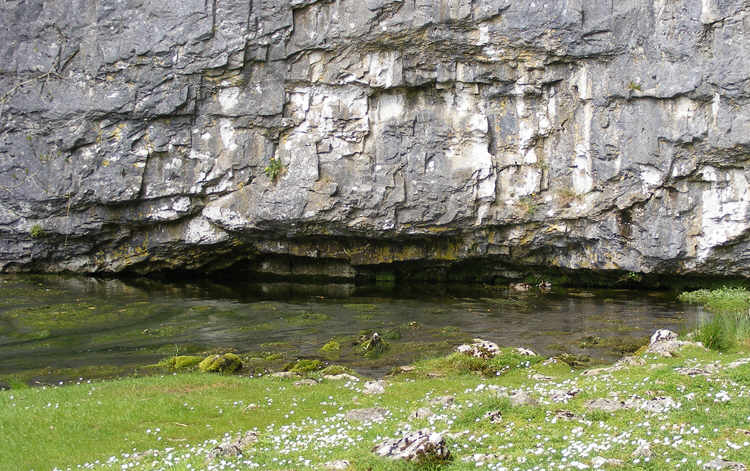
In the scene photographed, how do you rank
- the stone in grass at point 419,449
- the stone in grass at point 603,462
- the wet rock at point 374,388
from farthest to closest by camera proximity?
the wet rock at point 374,388
the stone in grass at point 419,449
the stone in grass at point 603,462

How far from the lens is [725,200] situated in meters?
30.7

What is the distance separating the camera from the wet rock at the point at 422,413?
12.9 metres

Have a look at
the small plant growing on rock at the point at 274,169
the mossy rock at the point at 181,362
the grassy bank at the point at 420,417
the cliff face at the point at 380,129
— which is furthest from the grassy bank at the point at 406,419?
the small plant growing on rock at the point at 274,169

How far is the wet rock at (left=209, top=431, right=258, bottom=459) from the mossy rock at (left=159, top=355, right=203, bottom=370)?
28.3ft

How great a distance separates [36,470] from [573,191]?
1107 inches

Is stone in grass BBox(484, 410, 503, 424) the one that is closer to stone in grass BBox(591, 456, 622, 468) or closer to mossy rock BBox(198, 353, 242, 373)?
stone in grass BBox(591, 456, 622, 468)

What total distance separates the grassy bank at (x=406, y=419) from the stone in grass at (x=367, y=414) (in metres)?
0.14

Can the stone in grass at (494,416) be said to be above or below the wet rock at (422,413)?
above

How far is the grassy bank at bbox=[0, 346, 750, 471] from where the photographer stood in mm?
9891

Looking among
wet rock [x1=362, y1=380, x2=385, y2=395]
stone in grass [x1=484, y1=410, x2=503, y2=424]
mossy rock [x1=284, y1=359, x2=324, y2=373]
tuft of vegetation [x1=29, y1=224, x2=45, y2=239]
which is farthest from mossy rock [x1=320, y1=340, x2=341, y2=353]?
tuft of vegetation [x1=29, y1=224, x2=45, y2=239]

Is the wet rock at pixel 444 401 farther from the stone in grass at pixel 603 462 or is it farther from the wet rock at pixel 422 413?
the stone in grass at pixel 603 462

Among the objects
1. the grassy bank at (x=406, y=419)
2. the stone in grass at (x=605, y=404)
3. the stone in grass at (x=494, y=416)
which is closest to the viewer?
the grassy bank at (x=406, y=419)

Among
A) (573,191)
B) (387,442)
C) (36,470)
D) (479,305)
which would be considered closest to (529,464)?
(387,442)

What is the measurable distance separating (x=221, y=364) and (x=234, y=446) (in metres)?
8.92
